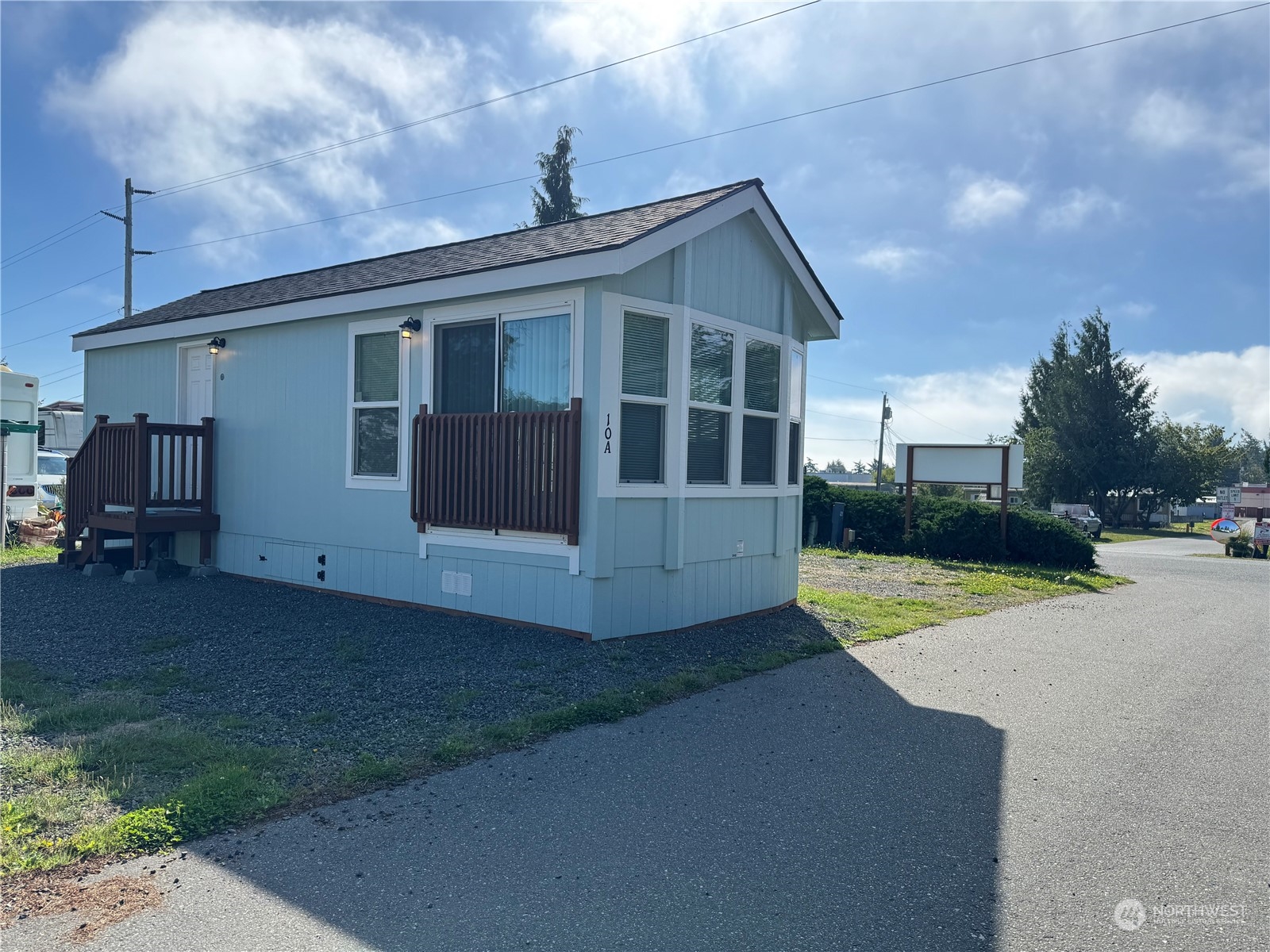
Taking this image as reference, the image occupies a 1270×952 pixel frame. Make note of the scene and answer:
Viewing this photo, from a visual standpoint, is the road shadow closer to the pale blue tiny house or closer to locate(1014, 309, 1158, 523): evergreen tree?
the pale blue tiny house

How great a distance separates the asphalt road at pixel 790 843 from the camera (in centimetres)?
273

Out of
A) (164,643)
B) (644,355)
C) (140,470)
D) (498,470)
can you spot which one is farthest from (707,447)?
(140,470)

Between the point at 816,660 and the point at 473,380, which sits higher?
the point at 473,380

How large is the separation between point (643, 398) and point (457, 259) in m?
2.64

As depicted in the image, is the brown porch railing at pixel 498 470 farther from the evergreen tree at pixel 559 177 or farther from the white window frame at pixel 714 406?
the evergreen tree at pixel 559 177

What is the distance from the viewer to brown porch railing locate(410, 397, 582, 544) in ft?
22.3

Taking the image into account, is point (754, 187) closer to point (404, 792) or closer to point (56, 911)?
point (404, 792)

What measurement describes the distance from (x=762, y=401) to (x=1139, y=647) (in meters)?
4.10

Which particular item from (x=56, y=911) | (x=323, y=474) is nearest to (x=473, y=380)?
(x=323, y=474)

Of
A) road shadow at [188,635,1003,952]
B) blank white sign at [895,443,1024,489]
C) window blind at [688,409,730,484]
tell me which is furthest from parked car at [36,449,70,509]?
blank white sign at [895,443,1024,489]

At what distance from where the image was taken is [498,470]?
716 centimetres

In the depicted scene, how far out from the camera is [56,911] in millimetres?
2729

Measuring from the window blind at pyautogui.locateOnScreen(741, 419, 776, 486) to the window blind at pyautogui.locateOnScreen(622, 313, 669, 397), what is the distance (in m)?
1.26

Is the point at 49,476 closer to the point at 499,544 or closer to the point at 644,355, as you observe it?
the point at 499,544
